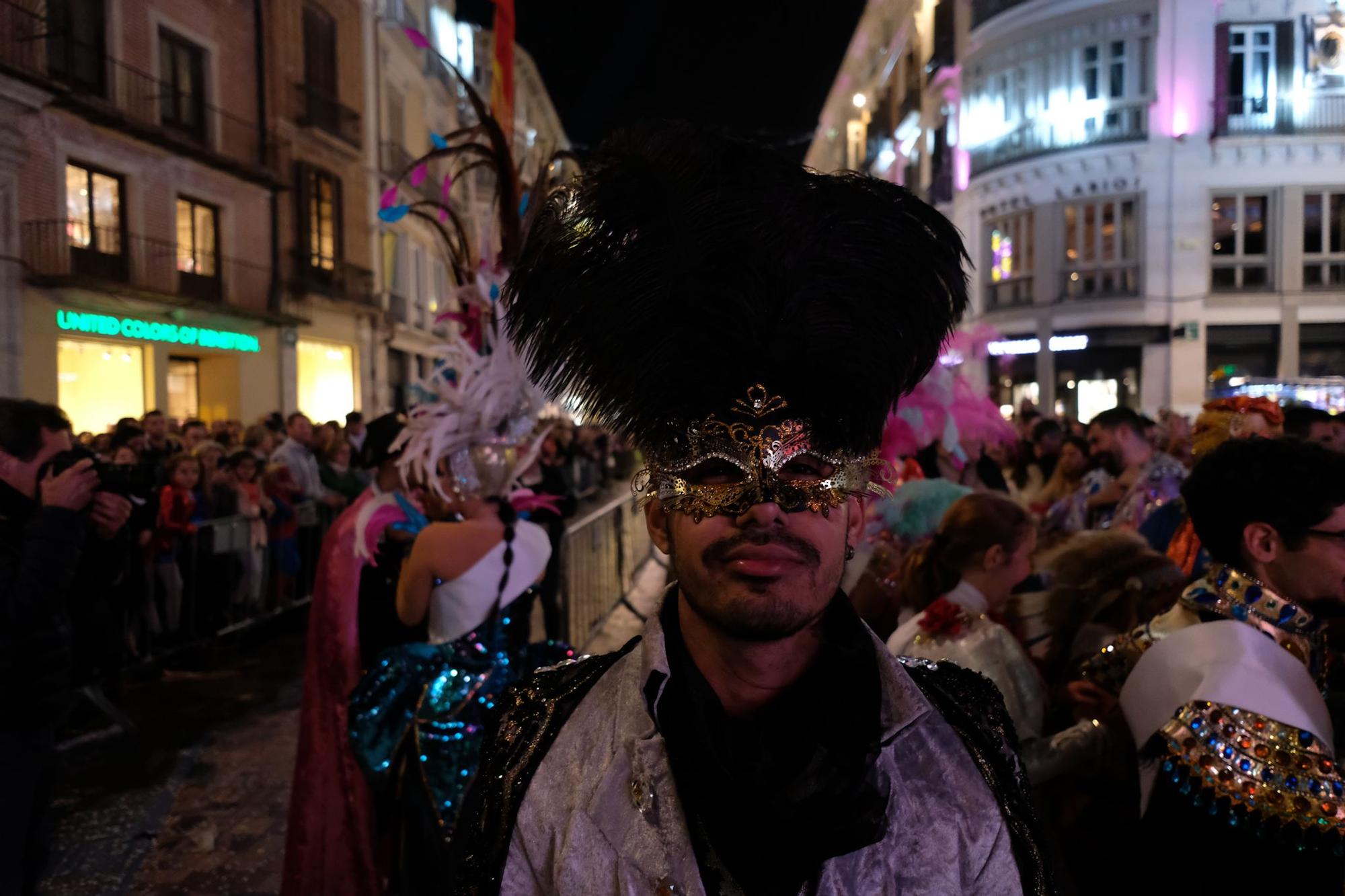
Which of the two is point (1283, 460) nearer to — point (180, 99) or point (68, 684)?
point (68, 684)

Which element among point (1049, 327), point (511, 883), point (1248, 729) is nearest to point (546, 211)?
point (511, 883)

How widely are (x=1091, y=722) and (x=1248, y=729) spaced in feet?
1.89

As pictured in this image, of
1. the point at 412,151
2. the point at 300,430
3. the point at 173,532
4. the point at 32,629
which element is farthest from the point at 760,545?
the point at 412,151

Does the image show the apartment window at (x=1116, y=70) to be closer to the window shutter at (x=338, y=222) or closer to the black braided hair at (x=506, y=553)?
the window shutter at (x=338, y=222)

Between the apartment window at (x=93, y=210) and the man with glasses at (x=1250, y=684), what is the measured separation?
16305 millimetres

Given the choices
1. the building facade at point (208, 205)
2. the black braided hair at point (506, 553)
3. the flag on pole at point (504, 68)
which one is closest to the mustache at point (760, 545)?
the black braided hair at point (506, 553)

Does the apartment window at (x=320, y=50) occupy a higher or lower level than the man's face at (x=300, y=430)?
higher

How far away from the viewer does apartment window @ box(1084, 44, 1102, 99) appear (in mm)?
19438

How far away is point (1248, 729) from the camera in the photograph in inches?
74.6

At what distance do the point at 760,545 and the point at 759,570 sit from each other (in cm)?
4

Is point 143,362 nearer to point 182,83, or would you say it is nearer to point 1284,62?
point 182,83

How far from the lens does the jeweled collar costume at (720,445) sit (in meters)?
1.40

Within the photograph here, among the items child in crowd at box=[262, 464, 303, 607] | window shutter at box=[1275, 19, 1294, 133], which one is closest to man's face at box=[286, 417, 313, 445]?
child in crowd at box=[262, 464, 303, 607]

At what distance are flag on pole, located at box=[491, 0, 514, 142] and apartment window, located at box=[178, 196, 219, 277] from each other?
49.6ft
